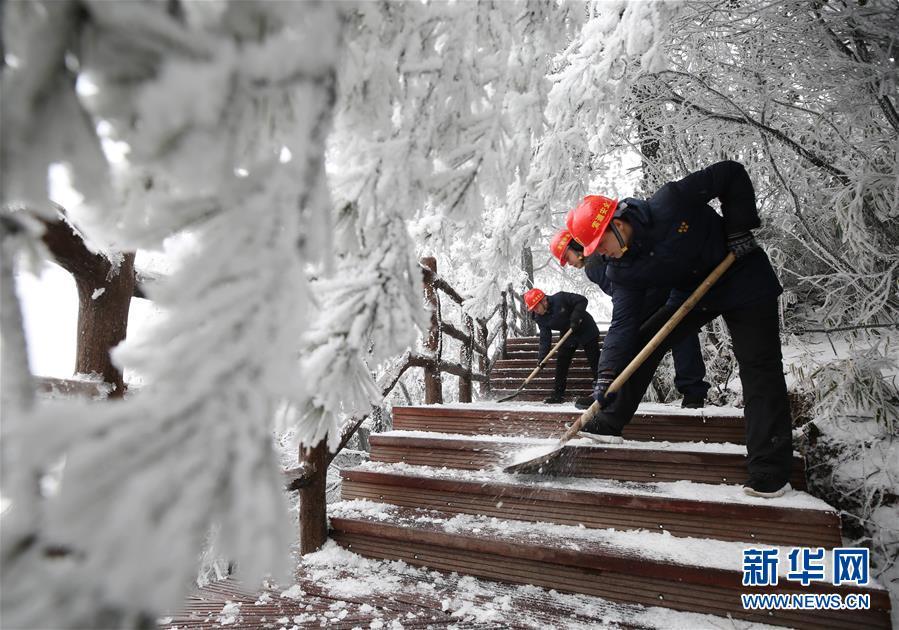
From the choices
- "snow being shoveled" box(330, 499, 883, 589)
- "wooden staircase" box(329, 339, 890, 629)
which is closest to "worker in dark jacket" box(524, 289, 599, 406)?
"wooden staircase" box(329, 339, 890, 629)

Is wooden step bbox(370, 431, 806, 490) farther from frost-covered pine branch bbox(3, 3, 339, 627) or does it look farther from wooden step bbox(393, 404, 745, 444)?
frost-covered pine branch bbox(3, 3, 339, 627)

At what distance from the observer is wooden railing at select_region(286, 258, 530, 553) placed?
2391 millimetres

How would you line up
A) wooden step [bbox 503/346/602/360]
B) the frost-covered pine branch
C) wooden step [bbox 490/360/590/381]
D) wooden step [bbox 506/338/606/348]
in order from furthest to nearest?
wooden step [bbox 506/338/606/348]
wooden step [bbox 503/346/602/360]
wooden step [bbox 490/360/590/381]
the frost-covered pine branch

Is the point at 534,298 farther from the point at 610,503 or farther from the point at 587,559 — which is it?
the point at 587,559

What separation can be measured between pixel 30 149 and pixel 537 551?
2.24 metres

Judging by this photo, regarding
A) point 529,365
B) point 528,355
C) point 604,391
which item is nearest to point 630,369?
point 604,391

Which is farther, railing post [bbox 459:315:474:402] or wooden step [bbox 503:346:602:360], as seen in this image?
wooden step [bbox 503:346:602:360]

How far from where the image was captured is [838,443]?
8.69ft

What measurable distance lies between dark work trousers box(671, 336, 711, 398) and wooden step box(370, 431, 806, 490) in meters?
1.00

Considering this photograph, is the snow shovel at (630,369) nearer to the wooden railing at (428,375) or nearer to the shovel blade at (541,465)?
the shovel blade at (541,465)

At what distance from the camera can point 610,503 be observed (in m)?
2.24

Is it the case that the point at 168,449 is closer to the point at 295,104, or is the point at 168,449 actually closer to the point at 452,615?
the point at 295,104

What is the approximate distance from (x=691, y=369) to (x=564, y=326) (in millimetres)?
2244

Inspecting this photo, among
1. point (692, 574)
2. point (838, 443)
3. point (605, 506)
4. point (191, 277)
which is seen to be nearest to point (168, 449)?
point (191, 277)
